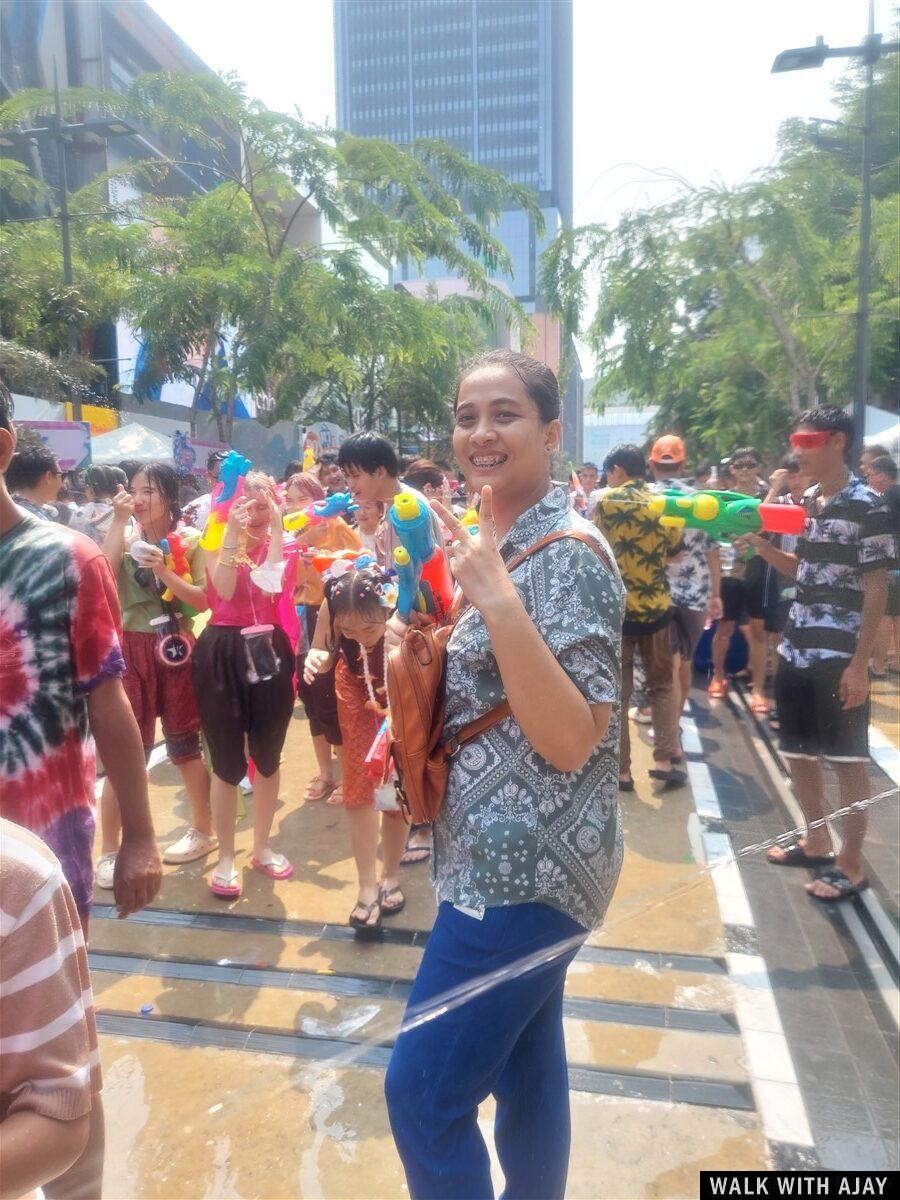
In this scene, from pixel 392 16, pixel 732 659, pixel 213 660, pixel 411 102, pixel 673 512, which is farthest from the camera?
pixel 411 102

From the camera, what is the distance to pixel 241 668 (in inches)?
124

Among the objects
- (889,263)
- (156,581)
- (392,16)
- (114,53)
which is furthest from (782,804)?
(114,53)

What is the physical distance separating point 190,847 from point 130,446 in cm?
999

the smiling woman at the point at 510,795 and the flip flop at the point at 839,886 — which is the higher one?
the smiling woman at the point at 510,795

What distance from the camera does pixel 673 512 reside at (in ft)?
13.0

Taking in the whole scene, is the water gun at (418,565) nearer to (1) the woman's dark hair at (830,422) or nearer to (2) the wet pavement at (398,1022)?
(2) the wet pavement at (398,1022)

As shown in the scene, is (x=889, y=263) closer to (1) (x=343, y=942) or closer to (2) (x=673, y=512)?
(2) (x=673, y=512)

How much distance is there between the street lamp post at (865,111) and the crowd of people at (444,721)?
264 cm

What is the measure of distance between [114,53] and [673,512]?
64.8ft

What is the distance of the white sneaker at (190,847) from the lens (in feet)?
11.4

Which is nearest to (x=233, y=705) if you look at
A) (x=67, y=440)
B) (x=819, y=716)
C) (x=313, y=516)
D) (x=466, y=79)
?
(x=313, y=516)

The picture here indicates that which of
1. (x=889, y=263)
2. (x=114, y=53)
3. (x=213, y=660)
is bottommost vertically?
(x=213, y=660)

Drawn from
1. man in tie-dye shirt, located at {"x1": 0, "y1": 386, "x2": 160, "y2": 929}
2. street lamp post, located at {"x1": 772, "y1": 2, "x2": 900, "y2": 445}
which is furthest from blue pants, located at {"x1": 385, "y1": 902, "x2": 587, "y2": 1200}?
street lamp post, located at {"x1": 772, "y1": 2, "x2": 900, "y2": 445}

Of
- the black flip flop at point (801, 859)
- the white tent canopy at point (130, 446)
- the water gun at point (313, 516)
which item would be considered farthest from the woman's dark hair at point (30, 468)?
the white tent canopy at point (130, 446)
